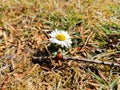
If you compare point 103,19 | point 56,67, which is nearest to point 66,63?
point 56,67

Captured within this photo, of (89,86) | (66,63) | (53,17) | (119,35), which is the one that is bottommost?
(89,86)

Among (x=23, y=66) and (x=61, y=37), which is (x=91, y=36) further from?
(x=23, y=66)

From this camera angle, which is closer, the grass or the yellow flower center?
the grass

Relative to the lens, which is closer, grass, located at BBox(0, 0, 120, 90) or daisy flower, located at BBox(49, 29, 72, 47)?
grass, located at BBox(0, 0, 120, 90)
